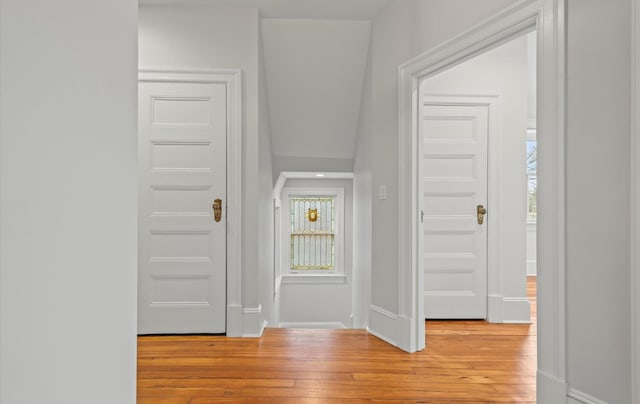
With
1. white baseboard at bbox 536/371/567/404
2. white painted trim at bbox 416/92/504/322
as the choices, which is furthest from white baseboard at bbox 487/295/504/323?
white baseboard at bbox 536/371/567/404

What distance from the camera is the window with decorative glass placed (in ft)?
21.3

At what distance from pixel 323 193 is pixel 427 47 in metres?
3.58

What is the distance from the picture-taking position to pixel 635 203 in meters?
1.56

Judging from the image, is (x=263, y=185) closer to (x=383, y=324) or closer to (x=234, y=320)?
(x=234, y=320)

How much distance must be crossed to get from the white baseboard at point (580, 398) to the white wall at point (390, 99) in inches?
56.5

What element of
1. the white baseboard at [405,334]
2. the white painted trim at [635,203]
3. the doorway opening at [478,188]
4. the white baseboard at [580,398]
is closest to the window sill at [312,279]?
the doorway opening at [478,188]

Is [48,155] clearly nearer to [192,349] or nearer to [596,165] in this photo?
[596,165]

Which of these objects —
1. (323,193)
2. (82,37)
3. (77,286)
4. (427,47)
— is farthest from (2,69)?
(323,193)

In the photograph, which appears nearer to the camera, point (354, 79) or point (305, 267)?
point (354, 79)

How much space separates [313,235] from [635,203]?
16.8 ft

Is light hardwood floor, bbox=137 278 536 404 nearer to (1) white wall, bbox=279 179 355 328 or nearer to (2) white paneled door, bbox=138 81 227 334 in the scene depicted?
(2) white paneled door, bbox=138 81 227 334

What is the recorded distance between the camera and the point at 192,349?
3078 millimetres

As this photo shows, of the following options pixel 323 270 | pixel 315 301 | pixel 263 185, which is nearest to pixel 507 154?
pixel 263 185

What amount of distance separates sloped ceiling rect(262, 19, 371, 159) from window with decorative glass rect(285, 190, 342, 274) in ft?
5.52
